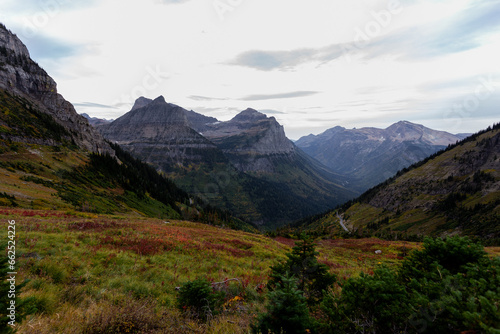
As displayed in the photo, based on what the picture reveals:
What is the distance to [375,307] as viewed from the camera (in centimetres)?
576

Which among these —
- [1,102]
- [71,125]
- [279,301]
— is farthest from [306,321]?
[71,125]

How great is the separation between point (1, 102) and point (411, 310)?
177357 millimetres

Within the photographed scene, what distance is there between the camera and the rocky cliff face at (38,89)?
153875 mm

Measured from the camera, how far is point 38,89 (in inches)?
6703

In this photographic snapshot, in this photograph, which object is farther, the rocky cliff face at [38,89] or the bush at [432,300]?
the rocky cliff face at [38,89]

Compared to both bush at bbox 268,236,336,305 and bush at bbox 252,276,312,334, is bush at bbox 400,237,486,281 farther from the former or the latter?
bush at bbox 252,276,312,334

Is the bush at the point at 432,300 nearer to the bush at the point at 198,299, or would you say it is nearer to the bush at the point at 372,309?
the bush at the point at 372,309

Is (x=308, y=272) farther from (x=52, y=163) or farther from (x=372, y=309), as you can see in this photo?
(x=52, y=163)

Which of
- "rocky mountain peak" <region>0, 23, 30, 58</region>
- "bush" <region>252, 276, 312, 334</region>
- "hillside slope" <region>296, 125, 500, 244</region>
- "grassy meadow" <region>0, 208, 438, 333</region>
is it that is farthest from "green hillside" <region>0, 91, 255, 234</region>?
"hillside slope" <region>296, 125, 500, 244</region>

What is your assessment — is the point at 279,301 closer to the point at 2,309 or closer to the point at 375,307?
the point at 375,307

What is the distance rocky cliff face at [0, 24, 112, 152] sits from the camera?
→ 505ft

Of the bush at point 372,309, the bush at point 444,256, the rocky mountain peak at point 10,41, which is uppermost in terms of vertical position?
the rocky mountain peak at point 10,41

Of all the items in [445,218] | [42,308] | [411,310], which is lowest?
[445,218]

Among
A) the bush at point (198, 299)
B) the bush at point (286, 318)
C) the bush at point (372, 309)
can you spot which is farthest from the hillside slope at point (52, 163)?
the bush at point (372, 309)
